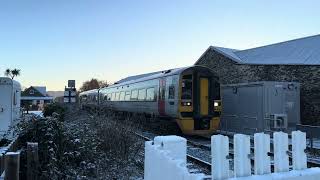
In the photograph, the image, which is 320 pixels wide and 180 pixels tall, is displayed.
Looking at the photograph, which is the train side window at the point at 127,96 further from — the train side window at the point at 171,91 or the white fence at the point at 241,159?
the white fence at the point at 241,159

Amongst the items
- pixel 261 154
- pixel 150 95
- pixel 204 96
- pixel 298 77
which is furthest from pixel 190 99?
pixel 261 154

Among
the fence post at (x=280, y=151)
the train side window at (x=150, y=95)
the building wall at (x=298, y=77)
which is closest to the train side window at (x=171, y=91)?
the train side window at (x=150, y=95)

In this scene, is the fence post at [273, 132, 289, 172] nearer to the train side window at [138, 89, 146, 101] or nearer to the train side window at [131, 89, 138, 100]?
the train side window at [138, 89, 146, 101]

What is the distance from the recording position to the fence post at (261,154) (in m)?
4.84

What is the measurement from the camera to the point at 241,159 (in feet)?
15.5

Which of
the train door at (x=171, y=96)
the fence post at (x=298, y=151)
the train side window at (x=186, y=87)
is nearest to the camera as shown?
the fence post at (x=298, y=151)

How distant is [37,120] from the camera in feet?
28.9

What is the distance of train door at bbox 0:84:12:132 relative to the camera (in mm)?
16656

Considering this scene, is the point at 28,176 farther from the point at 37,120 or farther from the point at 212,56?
the point at 212,56

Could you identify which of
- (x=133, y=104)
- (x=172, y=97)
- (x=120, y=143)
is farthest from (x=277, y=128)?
(x=120, y=143)

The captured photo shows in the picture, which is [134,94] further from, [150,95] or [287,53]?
[287,53]

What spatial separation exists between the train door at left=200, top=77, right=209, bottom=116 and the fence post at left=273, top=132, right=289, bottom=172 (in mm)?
14769

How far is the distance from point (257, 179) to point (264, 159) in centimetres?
28

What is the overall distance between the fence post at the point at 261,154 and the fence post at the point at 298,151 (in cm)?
46
